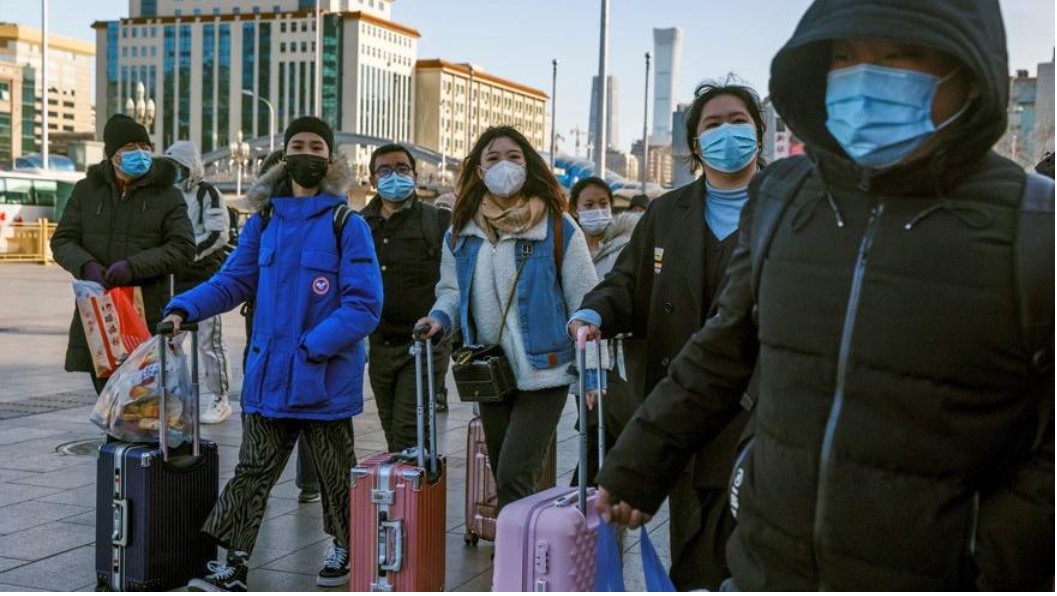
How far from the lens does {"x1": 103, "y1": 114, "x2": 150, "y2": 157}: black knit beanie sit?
703cm

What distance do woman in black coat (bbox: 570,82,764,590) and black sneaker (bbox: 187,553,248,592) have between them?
1.83 meters

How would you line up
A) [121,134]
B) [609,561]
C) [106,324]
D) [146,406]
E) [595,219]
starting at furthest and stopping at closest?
[595,219], [121,134], [106,324], [146,406], [609,561]

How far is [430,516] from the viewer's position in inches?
196

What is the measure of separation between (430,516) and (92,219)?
3001 millimetres

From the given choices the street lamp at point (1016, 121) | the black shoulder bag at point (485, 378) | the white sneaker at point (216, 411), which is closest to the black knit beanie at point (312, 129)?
the black shoulder bag at point (485, 378)

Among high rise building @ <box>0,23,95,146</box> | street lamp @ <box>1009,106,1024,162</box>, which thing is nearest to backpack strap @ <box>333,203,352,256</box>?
street lamp @ <box>1009,106,1024,162</box>

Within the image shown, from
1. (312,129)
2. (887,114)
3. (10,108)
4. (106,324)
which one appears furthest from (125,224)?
(10,108)

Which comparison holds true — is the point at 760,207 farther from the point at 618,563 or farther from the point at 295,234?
the point at 295,234

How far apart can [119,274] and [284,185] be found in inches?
59.1

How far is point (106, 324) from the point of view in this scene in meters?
6.35

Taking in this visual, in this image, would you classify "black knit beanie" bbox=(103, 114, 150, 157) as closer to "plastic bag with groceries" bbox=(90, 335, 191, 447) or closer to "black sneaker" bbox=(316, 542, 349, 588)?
"plastic bag with groceries" bbox=(90, 335, 191, 447)

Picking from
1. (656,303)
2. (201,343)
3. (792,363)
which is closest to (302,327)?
(656,303)

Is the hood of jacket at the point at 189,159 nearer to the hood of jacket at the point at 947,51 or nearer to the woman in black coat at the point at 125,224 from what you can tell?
the woman in black coat at the point at 125,224

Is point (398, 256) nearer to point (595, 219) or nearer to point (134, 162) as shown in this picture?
point (595, 219)
